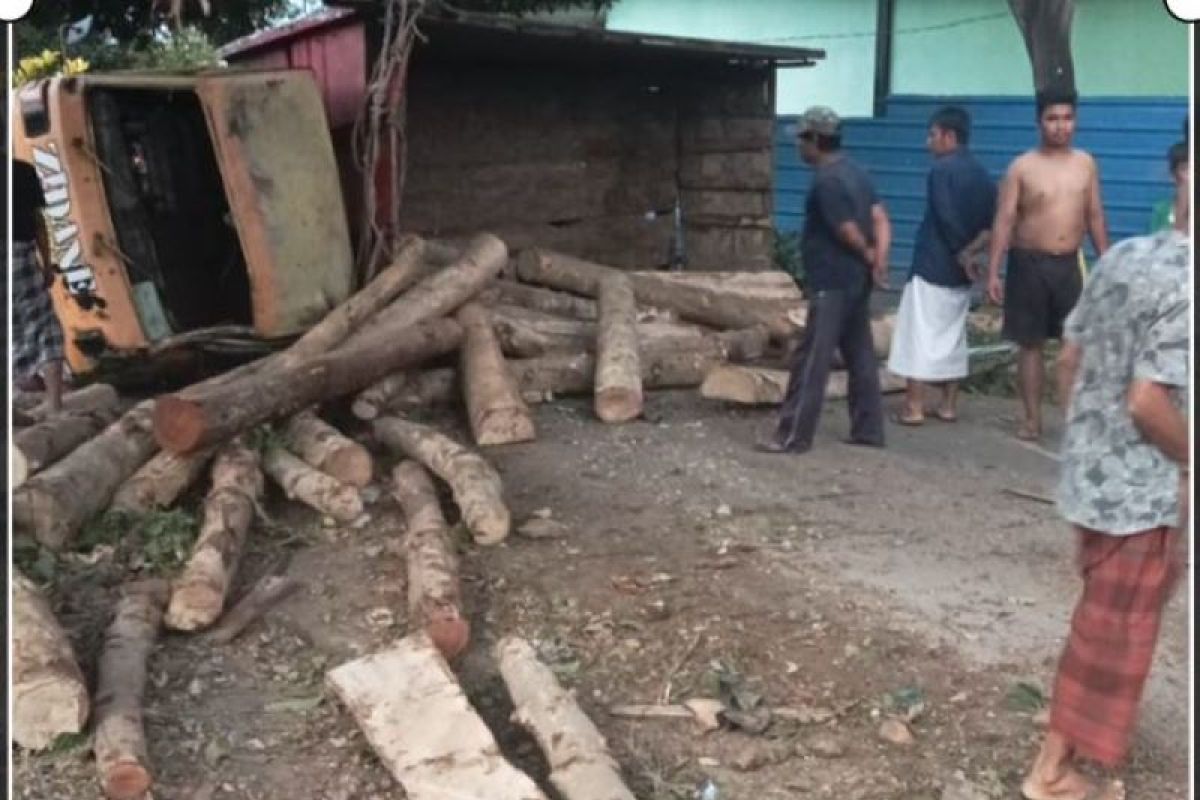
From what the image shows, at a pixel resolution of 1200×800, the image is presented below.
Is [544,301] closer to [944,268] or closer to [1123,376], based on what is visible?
[944,268]

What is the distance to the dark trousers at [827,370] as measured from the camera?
259 inches

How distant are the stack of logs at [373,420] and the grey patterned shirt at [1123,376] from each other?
180 cm

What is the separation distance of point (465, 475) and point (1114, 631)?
2.76 meters

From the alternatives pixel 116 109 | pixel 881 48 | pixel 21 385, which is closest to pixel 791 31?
pixel 881 48

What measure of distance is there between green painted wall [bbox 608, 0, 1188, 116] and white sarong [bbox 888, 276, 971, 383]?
18.5ft

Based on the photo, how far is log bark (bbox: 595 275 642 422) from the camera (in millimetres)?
7086

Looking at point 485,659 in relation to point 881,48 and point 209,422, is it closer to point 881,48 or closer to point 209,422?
point 209,422

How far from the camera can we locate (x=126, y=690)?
153 inches

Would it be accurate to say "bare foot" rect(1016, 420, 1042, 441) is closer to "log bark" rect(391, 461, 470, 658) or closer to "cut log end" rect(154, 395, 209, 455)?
"log bark" rect(391, 461, 470, 658)

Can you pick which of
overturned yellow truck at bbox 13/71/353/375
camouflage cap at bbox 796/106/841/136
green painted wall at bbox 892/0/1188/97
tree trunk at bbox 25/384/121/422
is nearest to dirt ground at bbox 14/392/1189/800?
tree trunk at bbox 25/384/121/422

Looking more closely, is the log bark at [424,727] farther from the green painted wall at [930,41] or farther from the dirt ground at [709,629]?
the green painted wall at [930,41]

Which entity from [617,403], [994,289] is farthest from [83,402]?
[994,289]

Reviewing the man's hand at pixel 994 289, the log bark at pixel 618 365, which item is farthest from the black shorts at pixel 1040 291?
the log bark at pixel 618 365

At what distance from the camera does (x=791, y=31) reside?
54.5 ft
